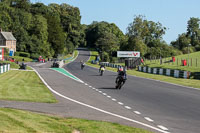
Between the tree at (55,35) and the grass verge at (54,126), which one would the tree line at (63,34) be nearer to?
the tree at (55,35)

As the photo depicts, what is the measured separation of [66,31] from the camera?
171 meters

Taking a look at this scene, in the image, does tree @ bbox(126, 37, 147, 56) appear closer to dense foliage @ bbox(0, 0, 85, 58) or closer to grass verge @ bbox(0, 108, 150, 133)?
dense foliage @ bbox(0, 0, 85, 58)

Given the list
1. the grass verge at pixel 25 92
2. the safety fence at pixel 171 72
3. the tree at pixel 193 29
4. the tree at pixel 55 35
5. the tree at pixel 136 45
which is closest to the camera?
the grass verge at pixel 25 92

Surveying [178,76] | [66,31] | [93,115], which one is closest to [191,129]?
[93,115]

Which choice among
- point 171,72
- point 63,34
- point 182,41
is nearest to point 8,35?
point 63,34

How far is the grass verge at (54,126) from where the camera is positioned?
8.11 metres

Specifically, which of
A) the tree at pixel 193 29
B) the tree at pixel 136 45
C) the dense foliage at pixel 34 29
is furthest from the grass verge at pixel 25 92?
the tree at pixel 193 29

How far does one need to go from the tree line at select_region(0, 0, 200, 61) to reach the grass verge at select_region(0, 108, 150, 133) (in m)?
89.4

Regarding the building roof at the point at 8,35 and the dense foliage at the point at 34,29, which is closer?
the building roof at the point at 8,35

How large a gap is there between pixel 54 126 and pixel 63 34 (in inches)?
5513

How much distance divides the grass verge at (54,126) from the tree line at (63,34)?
89428mm

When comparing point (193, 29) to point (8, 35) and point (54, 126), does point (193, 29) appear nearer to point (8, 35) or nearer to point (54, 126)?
point (8, 35)

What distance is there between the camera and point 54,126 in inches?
351

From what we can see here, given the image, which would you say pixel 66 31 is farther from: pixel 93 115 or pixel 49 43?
pixel 93 115
